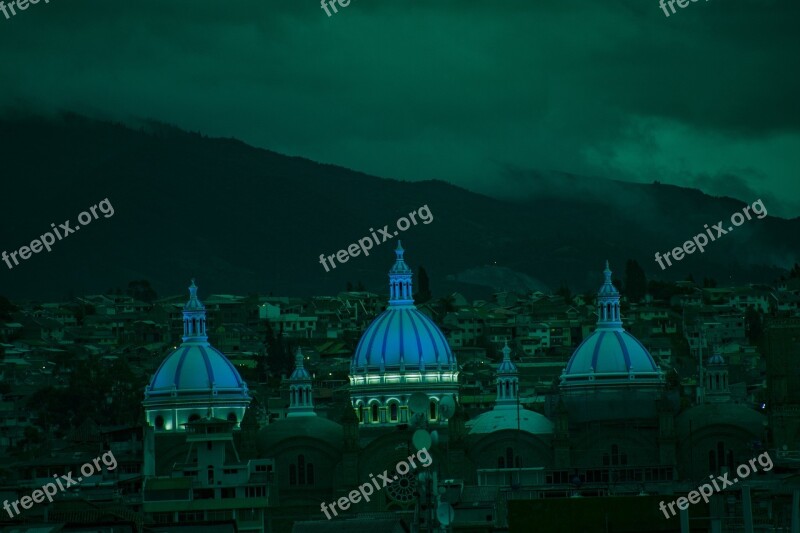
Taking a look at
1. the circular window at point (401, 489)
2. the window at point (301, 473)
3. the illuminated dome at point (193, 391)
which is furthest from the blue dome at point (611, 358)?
the illuminated dome at point (193, 391)

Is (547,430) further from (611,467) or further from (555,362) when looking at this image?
(555,362)

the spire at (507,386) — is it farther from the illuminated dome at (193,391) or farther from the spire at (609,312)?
the illuminated dome at (193,391)

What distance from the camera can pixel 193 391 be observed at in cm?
13300

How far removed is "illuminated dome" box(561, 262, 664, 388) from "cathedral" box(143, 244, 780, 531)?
2.7 inches

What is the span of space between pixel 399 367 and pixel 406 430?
821 cm

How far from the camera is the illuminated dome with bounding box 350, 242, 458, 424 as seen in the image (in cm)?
13212

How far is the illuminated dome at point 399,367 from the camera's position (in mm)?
132125

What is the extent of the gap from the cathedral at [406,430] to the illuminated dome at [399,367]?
5 centimetres

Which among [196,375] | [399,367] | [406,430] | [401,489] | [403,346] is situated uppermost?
[403,346]

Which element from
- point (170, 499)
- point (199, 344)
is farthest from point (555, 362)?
point (170, 499)

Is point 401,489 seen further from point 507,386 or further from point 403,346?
point 507,386

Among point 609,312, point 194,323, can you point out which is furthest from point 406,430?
point 194,323

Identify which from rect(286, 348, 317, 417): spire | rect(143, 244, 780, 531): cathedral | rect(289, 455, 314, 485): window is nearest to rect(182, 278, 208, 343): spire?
rect(143, 244, 780, 531): cathedral

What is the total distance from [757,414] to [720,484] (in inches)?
1717
